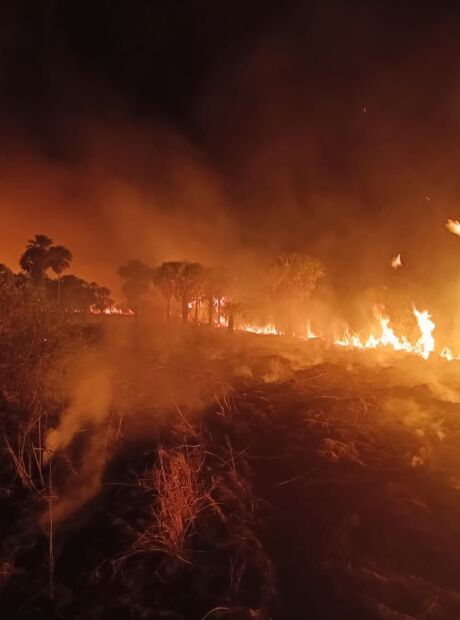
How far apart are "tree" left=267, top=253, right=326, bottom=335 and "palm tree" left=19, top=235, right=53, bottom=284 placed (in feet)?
73.9

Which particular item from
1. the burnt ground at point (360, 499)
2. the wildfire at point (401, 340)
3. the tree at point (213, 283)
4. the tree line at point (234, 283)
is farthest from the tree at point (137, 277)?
the burnt ground at point (360, 499)

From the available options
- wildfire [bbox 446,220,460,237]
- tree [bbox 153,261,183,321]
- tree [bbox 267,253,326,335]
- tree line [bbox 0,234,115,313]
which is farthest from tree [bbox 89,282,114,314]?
wildfire [bbox 446,220,460,237]

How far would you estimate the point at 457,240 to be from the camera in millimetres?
27047

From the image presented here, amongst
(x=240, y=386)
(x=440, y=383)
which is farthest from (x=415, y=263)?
(x=240, y=386)

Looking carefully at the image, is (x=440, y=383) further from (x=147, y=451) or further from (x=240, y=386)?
(x=147, y=451)

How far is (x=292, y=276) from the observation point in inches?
1383

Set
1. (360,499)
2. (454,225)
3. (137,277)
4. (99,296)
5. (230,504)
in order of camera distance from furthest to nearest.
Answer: (99,296) → (137,277) → (454,225) → (360,499) → (230,504)

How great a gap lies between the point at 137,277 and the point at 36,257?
424 inches

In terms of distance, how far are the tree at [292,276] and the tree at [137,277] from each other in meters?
18.8

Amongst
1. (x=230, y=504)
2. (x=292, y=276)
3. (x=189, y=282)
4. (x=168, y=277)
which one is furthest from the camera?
(x=168, y=277)

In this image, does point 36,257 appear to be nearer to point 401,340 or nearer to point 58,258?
point 58,258

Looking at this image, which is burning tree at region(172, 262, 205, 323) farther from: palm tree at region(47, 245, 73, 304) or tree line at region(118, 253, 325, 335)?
palm tree at region(47, 245, 73, 304)

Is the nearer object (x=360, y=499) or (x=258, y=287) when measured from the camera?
(x=360, y=499)

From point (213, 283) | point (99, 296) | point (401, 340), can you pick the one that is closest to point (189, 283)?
point (213, 283)
